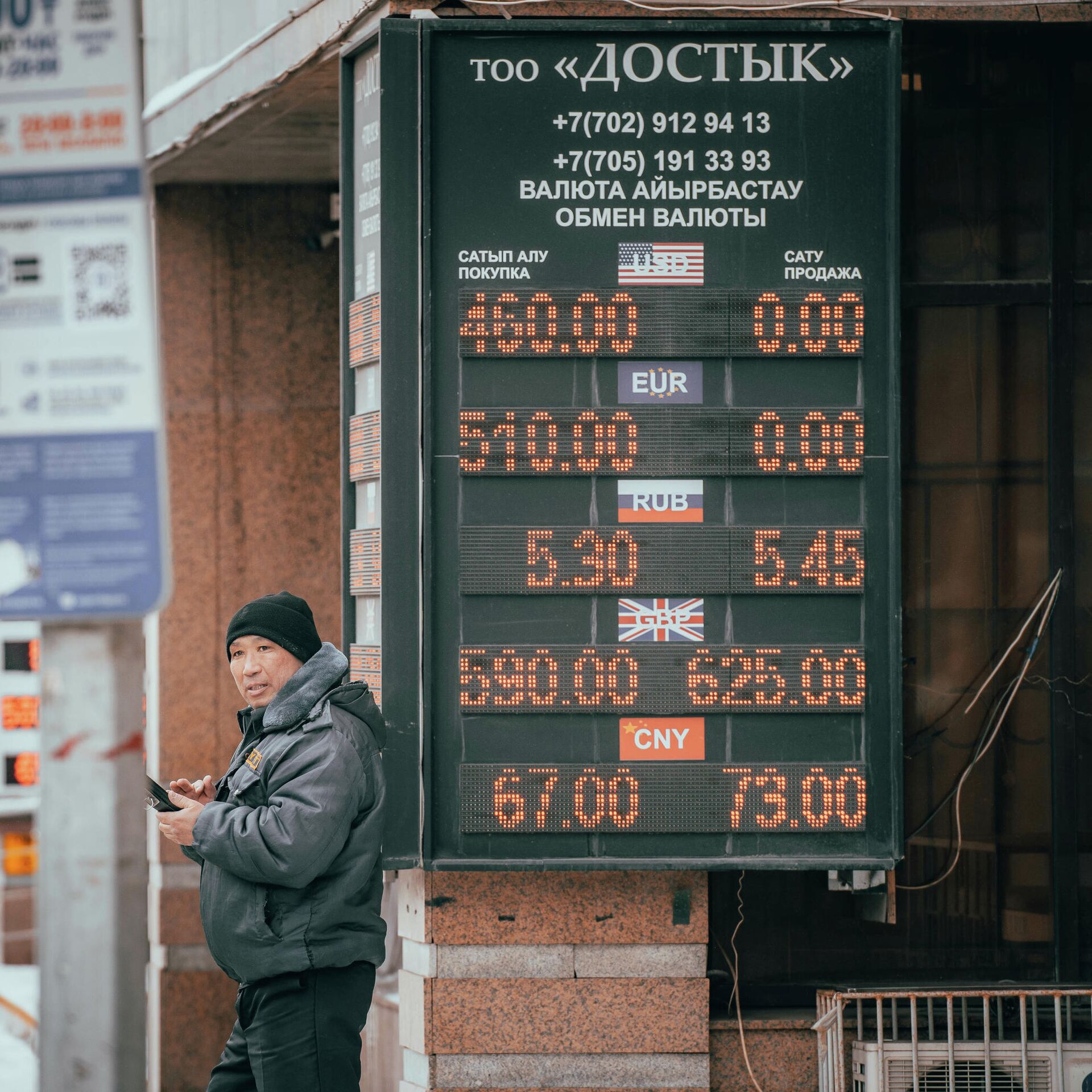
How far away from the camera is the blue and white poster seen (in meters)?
2.75

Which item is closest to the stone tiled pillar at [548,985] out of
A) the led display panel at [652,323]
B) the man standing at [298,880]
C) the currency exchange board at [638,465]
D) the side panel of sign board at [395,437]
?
the currency exchange board at [638,465]

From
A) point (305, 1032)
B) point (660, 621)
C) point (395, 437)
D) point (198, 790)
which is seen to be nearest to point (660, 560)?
point (660, 621)

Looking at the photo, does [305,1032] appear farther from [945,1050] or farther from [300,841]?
[945,1050]

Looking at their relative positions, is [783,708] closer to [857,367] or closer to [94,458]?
[857,367]

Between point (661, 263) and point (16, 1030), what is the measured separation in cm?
608

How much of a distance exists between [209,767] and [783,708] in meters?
3.63

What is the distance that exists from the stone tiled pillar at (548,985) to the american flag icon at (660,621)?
39.4 inches

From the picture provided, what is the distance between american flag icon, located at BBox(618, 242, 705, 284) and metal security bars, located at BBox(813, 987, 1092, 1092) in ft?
9.46

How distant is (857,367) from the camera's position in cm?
584

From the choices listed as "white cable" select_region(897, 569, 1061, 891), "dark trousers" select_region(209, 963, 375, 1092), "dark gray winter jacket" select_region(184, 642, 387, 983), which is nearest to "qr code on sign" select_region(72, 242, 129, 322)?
"dark gray winter jacket" select_region(184, 642, 387, 983)

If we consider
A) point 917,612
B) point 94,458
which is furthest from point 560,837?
point 94,458

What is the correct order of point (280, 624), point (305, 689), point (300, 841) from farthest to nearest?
point (280, 624) < point (305, 689) < point (300, 841)

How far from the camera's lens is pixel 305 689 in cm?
492

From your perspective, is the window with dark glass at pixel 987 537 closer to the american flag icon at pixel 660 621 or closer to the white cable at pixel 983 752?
the white cable at pixel 983 752
